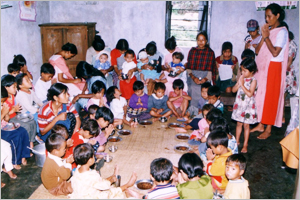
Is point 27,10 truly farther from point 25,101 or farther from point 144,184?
point 144,184

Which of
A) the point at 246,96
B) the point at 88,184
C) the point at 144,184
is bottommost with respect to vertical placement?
the point at 144,184

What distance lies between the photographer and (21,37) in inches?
220

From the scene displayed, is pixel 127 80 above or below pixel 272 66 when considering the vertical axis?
below

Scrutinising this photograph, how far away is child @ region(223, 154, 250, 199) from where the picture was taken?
2.33 meters

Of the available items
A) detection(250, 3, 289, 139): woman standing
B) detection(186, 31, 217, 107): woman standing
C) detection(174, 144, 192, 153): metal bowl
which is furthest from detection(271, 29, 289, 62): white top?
detection(174, 144, 192, 153): metal bowl

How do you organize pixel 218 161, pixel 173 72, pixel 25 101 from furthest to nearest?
pixel 173 72
pixel 25 101
pixel 218 161

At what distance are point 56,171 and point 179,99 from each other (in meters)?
3.01

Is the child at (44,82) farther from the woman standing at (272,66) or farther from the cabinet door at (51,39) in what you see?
the woman standing at (272,66)

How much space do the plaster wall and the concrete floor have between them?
2.16 metres

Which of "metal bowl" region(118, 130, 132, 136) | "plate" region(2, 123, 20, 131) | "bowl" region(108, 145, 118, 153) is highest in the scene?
"plate" region(2, 123, 20, 131)

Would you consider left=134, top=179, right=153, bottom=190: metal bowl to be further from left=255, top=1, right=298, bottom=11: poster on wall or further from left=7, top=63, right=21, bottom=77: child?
left=255, top=1, right=298, bottom=11: poster on wall

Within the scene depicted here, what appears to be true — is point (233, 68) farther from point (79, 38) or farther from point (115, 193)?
point (115, 193)

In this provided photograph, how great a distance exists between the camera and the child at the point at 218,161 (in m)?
2.72

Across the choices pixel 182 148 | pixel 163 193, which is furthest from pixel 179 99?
pixel 163 193
